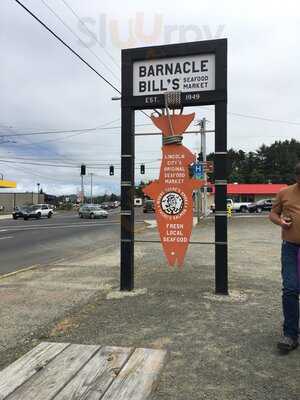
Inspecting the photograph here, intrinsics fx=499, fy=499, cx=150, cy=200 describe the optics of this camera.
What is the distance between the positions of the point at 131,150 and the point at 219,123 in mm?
1468

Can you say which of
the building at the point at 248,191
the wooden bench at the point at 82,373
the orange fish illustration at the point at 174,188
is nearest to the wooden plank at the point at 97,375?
the wooden bench at the point at 82,373

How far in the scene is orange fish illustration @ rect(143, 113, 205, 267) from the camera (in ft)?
25.6

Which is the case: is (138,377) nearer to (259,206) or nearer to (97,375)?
(97,375)

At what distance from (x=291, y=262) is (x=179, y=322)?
5.31 ft

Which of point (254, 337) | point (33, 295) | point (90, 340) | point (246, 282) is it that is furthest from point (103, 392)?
point (246, 282)

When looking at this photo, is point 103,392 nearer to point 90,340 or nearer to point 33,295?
point 90,340

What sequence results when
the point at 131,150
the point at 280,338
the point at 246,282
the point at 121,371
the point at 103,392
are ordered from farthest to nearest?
the point at 246,282, the point at 131,150, the point at 280,338, the point at 121,371, the point at 103,392

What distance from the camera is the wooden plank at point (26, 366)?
13.1 ft

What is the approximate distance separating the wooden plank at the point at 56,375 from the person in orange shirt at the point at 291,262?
1.89m

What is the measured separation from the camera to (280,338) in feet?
17.1

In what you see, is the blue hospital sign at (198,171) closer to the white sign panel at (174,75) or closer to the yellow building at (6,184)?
the white sign panel at (174,75)

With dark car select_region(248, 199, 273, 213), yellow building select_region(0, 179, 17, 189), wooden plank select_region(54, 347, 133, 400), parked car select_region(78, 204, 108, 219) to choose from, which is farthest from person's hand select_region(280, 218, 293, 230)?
yellow building select_region(0, 179, 17, 189)

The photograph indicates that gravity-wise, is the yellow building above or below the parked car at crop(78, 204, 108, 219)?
above

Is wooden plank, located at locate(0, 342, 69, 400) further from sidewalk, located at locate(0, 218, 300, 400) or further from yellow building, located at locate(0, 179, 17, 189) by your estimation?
yellow building, located at locate(0, 179, 17, 189)
